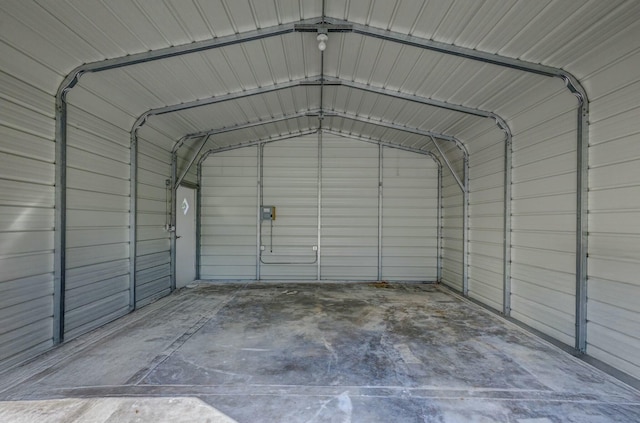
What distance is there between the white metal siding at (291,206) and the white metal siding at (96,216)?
9.77ft

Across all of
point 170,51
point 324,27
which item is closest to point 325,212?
point 324,27

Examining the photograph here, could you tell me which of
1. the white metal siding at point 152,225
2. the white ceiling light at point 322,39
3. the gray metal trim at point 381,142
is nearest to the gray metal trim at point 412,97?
the white ceiling light at point 322,39

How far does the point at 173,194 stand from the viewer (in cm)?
579

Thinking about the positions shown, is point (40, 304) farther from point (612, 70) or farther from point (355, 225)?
point (612, 70)

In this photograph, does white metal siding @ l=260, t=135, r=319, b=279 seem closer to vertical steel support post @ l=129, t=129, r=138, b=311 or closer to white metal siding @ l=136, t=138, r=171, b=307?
white metal siding @ l=136, t=138, r=171, b=307

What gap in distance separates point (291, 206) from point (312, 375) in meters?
4.55

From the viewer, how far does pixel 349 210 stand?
273 inches

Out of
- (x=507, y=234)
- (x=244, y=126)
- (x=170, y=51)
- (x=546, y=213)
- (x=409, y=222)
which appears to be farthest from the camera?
(x=409, y=222)

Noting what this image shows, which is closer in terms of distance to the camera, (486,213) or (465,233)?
(486,213)

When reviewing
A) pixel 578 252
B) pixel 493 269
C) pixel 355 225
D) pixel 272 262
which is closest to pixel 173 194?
pixel 272 262

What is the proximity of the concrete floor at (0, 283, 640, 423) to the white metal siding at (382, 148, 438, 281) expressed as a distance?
8.19 ft

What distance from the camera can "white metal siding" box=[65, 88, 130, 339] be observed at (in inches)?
136

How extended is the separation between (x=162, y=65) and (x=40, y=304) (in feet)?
9.35

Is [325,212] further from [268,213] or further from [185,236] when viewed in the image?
[185,236]
